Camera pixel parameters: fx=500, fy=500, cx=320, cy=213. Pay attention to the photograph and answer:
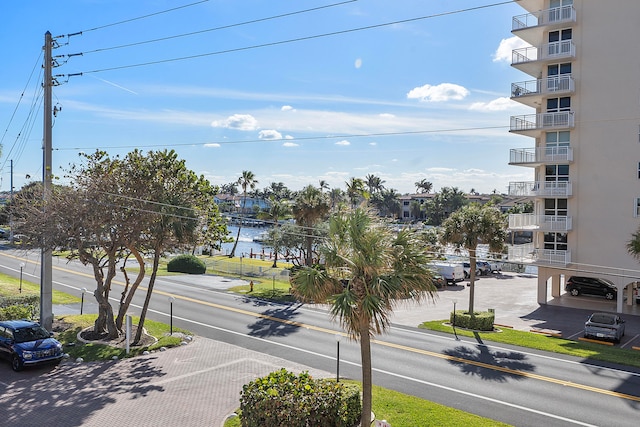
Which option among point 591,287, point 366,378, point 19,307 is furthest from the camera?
point 591,287

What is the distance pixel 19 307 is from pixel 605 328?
29636 mm

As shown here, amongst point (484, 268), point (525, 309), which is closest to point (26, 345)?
point (525, 309)

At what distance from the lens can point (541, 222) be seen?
1407 inches

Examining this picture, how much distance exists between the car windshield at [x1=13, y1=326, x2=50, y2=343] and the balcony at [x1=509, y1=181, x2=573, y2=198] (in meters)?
30.7

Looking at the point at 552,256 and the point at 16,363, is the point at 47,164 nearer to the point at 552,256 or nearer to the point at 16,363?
the point at 16,363

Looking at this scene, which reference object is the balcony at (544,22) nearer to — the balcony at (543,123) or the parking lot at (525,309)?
the balcony at (543,123)

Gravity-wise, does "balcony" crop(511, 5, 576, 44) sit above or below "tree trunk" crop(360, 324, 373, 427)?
above

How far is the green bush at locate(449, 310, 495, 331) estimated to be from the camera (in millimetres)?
26797

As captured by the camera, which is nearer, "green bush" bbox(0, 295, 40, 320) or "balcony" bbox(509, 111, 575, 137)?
"green bush" bbox(0, 295, 40, 320)

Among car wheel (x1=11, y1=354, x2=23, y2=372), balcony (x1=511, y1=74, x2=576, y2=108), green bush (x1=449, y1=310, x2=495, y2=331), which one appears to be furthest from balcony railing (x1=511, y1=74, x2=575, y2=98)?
car wheel (x1=11, y1=354, x2=23, y2=372)

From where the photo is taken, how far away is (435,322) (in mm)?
28656

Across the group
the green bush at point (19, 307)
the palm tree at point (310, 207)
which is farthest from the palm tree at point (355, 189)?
the green bush at point (19, 307)

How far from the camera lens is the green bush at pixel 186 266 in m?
50.4

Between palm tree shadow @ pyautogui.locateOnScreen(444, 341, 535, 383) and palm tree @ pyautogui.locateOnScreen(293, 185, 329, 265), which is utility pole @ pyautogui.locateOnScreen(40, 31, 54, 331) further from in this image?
palm tree @ pyautogui.locateOnScreen(293, 185, 329, 265)
